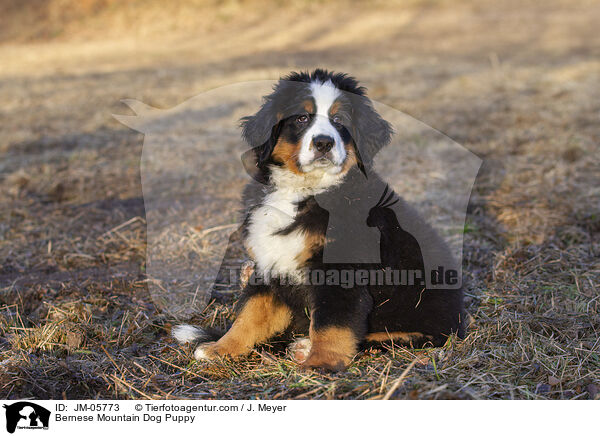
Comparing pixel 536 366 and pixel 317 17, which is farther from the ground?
pixel 317 17

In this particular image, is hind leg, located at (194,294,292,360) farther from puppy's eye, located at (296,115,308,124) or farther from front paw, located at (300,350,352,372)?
puppy's eye, located at (296,115,308,124)

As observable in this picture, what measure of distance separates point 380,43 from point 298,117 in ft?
44.6

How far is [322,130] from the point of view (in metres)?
2.94

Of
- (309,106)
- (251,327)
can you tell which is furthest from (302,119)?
(251,327)

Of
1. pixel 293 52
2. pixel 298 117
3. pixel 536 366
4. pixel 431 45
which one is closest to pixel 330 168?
pixel 298 117

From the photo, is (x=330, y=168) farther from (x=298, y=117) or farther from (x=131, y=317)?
(x=131, y=317)

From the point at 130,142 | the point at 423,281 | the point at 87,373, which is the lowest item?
the point at 87,373

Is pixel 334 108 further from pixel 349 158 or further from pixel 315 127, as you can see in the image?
pixel 349 158

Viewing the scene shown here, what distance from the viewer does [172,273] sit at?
4.08 meters

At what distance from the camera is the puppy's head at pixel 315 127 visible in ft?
9.63

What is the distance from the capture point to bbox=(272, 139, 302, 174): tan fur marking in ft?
9.78

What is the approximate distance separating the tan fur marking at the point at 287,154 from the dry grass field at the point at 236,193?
1004mm
